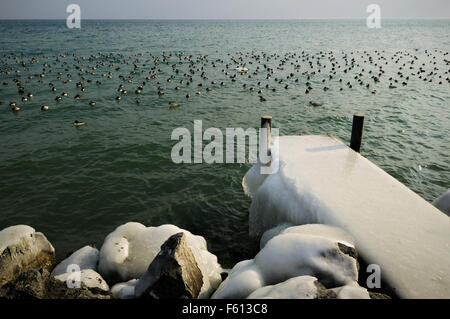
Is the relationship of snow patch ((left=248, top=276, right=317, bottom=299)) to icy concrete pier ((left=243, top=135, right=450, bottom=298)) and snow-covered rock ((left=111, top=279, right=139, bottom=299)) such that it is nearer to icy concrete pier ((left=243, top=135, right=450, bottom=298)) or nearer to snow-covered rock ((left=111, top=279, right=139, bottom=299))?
icy concrete pier ((left=243, top=135, right=450, bottom=298))

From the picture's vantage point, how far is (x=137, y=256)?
6805 mm

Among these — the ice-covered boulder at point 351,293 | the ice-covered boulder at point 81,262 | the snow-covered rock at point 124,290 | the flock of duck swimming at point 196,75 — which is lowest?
the ice-covered boulder at point 81,262

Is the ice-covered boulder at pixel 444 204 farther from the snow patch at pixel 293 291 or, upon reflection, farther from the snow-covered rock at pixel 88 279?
the snow-covered rock at pixel 88 279

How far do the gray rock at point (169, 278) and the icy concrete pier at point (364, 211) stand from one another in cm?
305

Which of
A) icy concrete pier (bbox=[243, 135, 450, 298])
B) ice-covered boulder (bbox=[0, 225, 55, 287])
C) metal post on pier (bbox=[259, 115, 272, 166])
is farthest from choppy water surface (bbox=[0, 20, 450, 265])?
icy concrete pier (bbox=[243, 135, 450, 298])

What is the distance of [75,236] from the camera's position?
920cm

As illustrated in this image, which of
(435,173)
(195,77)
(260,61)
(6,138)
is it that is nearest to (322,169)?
(435,173)

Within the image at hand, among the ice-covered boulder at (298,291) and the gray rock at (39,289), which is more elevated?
the ice-covered boulder at (298,291)

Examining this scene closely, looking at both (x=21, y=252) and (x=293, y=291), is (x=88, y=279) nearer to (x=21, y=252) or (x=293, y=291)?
(x=21, y=252)

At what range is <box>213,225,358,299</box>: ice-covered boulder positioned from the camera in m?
5.07

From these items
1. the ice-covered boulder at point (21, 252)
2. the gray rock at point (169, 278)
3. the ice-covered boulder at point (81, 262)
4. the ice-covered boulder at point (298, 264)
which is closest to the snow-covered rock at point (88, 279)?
the ice-covered boulder at point (81, 262)

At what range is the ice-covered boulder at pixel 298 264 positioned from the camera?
507 cm

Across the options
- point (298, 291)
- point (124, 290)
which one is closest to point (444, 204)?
point (298, 291)
